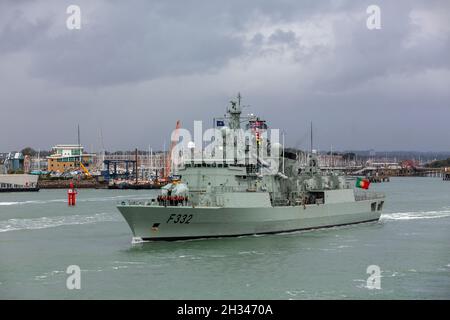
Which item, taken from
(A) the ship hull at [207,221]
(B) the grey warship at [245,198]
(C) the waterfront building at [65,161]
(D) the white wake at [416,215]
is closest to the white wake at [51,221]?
(B) the grey warship at [245,198]

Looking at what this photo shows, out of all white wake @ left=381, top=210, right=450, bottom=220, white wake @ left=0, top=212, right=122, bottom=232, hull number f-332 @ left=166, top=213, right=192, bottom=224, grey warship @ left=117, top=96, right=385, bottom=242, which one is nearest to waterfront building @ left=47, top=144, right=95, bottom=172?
white wake @ left=0, top=212, right=122, bottom=232

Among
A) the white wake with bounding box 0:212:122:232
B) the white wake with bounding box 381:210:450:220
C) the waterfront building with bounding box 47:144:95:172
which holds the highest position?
the waterfront building with bounding box 47:144:95:172

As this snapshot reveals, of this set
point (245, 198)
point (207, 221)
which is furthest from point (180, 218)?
point (245, 198)

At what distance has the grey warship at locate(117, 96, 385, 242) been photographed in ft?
110

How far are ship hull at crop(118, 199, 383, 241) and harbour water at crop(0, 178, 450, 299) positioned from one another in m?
0.56

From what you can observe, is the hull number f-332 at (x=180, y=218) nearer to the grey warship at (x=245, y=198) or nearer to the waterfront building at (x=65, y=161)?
the grey warship at (x=245, y=198)

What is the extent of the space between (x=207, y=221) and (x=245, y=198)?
275cm

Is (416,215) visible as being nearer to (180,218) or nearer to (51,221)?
(180,218)

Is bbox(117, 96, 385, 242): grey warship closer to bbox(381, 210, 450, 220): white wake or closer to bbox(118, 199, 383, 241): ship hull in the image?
bbox(118, 199, 383, 241): ship hull

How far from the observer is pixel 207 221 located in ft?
112

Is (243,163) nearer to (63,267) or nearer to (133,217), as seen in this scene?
(133,217)
